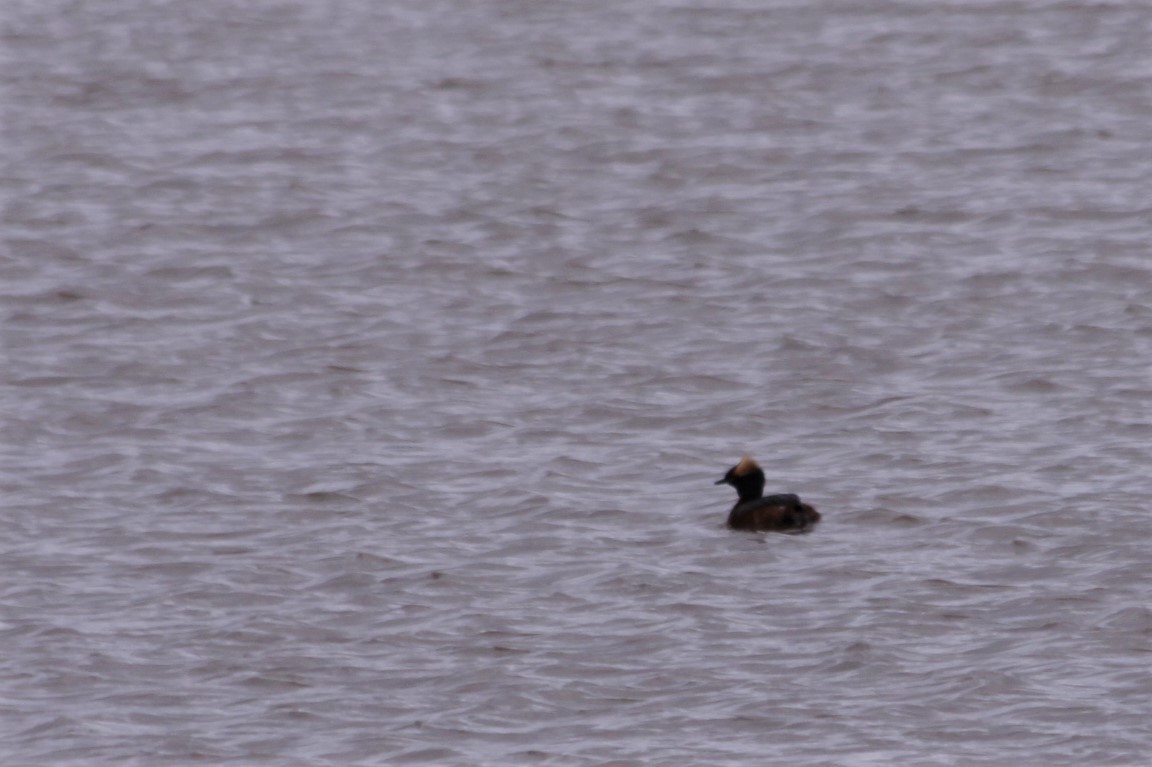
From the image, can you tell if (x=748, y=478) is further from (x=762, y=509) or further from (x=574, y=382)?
(x=574, y=382)

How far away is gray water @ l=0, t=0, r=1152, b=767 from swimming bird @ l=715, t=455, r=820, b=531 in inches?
6.4

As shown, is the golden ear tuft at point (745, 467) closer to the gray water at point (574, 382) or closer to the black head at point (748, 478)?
the black head at point (748, 478)

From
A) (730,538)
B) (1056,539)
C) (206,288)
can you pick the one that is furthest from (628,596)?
(206,288)

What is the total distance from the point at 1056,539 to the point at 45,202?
12.5 m

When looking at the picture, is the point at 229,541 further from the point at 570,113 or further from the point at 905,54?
the point at 905,54

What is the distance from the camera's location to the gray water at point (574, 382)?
33.4ft

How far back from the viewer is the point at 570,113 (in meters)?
23.8

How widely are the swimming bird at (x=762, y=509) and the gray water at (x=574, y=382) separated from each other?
0.54ft

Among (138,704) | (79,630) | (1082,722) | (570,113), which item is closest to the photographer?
(1082,722)

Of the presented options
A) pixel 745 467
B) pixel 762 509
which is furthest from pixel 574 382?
pixel 762 509

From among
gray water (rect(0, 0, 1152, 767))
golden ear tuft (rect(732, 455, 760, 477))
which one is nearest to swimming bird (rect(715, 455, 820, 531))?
golden ear tuft (rect(732, 455, 760, 477))

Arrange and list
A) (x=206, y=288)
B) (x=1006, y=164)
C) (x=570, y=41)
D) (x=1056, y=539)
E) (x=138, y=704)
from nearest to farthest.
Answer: (x=138, y=704) → (x=1056, y=539) → (x=206, y=288) → (x=1006, y=164) → (x=570, y=41)

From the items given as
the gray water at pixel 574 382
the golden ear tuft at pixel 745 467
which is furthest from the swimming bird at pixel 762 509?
the gray water at pixel 574 382

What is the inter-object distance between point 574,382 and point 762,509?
11.5ft
